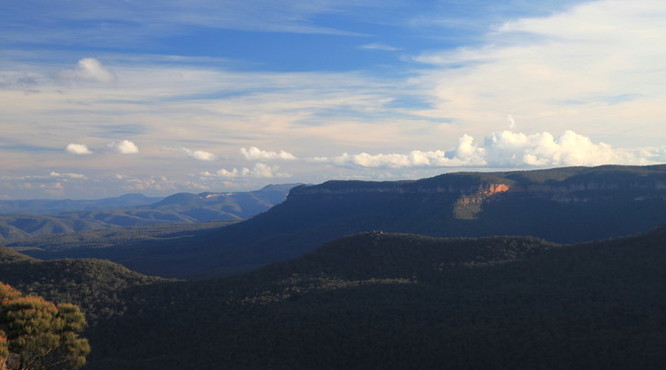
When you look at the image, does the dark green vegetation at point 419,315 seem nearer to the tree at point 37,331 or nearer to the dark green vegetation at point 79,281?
the dark green vegetation at point 79,281

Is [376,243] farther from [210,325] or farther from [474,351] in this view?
[474,351]

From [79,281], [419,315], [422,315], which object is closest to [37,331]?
[419,315]

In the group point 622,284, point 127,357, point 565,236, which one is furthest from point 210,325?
point 565,236

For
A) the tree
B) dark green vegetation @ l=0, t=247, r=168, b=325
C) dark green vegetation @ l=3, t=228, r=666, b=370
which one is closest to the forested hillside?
dark green vegetation @ l=3, t=228, r=666, b=370

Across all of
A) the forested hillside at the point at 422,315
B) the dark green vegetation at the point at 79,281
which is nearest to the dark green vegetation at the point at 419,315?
the forested hillside at the point at 422,315

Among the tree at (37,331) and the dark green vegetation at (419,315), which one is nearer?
the tree at (37,331)

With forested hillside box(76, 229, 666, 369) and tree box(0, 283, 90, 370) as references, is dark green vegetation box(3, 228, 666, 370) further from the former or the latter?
tree box(0, 283, 90, 370)
